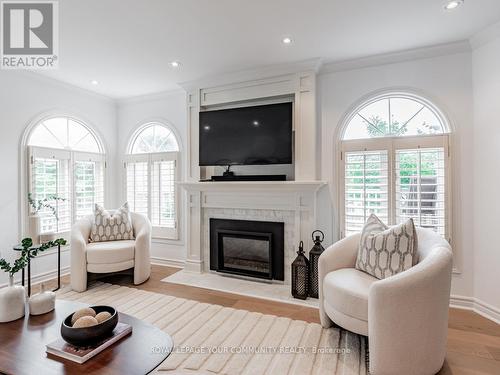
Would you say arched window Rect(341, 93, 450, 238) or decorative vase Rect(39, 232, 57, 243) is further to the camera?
decorative vase Rect(39, 232, 57, 243)

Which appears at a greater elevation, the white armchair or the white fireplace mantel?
the white fireplace mantel

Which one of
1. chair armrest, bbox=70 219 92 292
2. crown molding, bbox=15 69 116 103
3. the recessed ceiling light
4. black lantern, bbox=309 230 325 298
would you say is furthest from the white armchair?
the recessed ceiling light

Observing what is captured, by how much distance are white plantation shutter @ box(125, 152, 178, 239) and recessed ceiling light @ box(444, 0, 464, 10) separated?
3.57 metres

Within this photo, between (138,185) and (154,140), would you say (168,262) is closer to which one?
(138,185)

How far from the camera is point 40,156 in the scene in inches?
144

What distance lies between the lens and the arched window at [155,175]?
4.34 m

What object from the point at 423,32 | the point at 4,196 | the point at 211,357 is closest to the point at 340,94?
the point at 423,32

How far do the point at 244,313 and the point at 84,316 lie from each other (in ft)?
5.07

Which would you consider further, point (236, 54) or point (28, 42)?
point (236, 54)

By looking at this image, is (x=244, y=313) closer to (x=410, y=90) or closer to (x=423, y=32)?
(x=410, y=90)

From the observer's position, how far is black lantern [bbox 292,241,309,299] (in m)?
3.04

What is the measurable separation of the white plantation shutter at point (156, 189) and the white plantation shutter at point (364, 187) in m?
2.55

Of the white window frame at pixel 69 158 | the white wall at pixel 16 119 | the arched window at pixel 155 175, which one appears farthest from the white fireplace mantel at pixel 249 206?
the white wall at pixel 16 119

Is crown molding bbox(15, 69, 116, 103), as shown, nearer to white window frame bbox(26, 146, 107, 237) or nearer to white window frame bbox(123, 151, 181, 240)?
white window frame bbox(26, 146, 107, 237)
